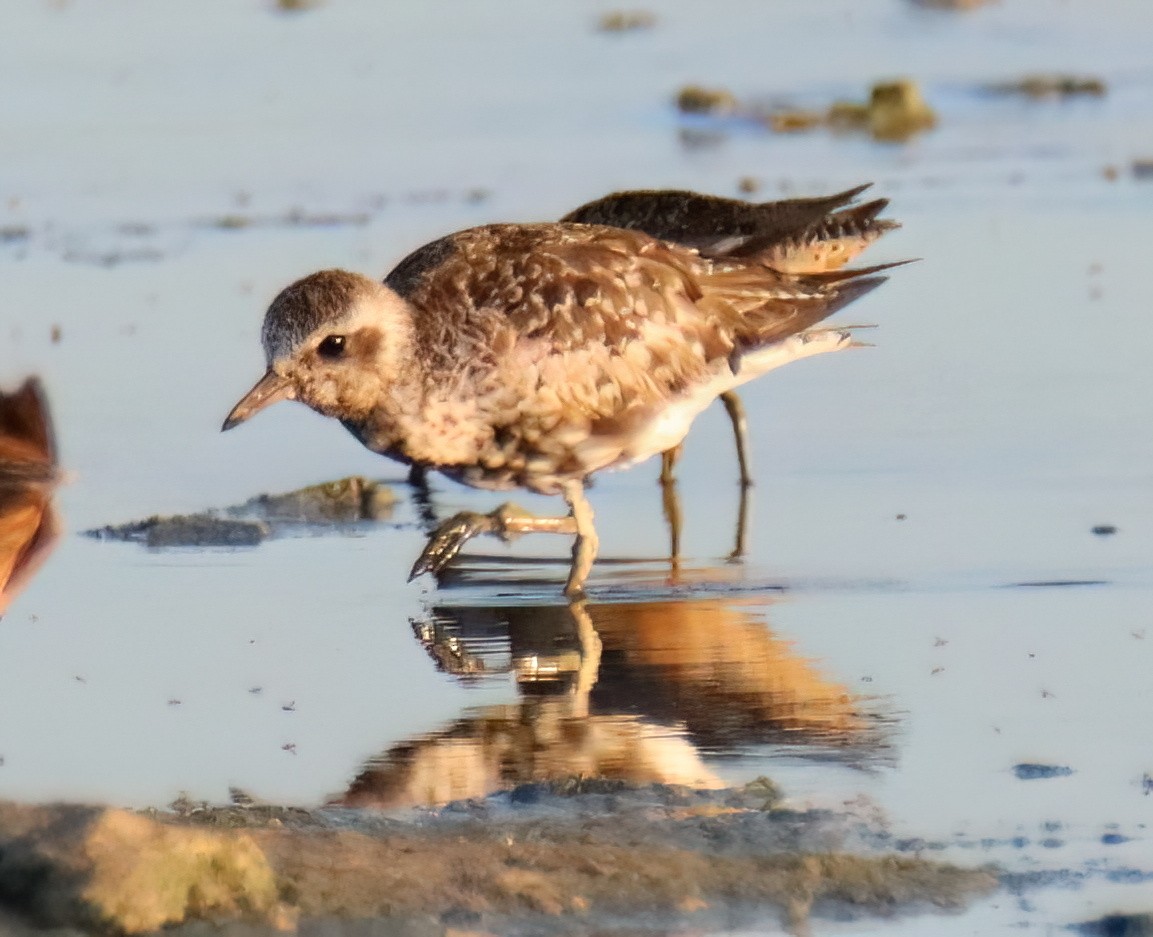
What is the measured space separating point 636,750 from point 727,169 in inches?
355

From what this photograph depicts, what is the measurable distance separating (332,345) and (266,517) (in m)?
1.37

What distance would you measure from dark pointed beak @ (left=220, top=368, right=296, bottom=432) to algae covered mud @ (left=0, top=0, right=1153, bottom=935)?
633mm

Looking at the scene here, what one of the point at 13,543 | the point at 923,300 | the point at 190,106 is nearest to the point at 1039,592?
the point at 13,543

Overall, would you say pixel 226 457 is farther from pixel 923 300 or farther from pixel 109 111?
pixel 109 111

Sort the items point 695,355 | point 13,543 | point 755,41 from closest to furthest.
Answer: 1. point 13,543
2. point 695,355
3. point 755,41

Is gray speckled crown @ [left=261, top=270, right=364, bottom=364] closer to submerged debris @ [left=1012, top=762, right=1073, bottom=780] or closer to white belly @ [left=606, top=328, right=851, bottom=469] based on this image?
white belly @ [left=606, top=328, right=851, bottom=469]

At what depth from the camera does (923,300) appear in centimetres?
1209

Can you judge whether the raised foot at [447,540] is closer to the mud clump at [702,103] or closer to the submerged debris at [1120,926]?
the submerged debris at [1120,926]

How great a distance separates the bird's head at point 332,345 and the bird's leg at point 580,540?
83cm

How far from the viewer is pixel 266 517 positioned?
30.0ft

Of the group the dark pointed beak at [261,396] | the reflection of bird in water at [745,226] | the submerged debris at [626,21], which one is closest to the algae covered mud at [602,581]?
the reflection of bird in water at [745,226]

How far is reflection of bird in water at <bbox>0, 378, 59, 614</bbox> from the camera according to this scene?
5.95 metres

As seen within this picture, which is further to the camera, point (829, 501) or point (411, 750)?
point (829, 501)

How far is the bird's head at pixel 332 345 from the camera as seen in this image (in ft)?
25.8
